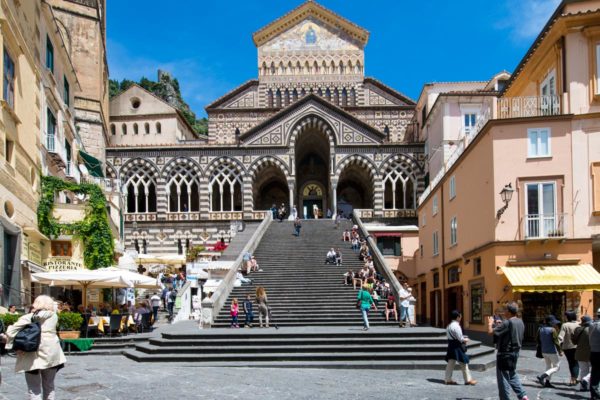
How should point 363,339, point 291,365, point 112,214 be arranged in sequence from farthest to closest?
point 112,214
point 363,339
point 291,365

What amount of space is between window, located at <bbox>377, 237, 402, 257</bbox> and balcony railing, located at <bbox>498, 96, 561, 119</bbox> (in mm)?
20473

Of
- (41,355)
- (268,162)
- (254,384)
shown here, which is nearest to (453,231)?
(254,384)

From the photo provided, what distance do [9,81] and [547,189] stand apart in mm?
17701

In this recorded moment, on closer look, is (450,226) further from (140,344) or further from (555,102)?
(140,344)

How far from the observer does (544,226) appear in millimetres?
22781

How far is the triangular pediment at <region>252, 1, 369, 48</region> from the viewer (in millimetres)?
55250

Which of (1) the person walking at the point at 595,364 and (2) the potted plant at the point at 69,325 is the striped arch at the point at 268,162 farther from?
(1) the person walking at the point at 595,364

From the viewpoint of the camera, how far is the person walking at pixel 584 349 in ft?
42.3

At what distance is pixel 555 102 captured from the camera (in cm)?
2412

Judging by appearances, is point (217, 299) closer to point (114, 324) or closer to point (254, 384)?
point (114, 324)

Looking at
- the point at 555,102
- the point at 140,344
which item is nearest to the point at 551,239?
the point at 555,102

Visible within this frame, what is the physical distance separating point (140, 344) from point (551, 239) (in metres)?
13.1

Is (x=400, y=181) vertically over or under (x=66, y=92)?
under

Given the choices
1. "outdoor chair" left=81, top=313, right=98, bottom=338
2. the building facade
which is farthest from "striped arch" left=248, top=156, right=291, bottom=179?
"outdoor chair" left=81, top=313, right=98, bottom=338
